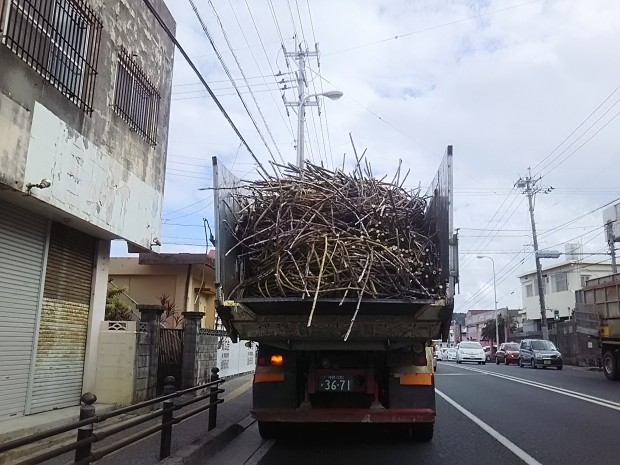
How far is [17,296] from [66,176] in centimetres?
178

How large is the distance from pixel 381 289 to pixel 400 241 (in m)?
0.90

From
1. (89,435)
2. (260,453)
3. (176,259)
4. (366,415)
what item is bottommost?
(260,453)

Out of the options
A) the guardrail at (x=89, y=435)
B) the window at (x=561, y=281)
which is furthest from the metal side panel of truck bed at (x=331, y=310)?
the window at (x=561, y=281)

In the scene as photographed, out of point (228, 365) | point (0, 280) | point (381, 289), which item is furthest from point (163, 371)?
point (381, 289)

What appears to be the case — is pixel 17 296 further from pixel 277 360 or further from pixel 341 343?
pixel 341 343

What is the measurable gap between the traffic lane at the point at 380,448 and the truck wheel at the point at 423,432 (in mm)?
99

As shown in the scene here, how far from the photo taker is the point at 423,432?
768cm

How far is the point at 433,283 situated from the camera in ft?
22.1

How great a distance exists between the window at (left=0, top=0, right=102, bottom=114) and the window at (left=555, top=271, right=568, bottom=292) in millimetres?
49347

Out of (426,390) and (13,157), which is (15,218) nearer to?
(13,157)

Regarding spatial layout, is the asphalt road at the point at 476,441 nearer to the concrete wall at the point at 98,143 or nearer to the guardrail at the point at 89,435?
the guardrail at the point at 89,435

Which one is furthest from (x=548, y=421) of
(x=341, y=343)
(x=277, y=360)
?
(x=277, y=360)

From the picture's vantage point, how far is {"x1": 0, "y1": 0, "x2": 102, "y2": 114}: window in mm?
6957

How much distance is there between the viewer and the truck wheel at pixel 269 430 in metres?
7.88
